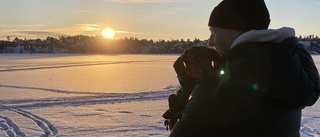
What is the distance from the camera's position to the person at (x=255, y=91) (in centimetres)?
105

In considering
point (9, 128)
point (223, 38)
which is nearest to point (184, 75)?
point (223, 38)

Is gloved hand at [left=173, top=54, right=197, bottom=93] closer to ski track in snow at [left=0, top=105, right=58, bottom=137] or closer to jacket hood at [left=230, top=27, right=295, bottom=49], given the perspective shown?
jacket hood at [left=230, top=27, right=295, bottom=49]

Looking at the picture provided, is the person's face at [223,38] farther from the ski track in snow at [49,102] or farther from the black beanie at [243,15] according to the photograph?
the ski track in snow at [49,102]

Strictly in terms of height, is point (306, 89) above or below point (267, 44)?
below

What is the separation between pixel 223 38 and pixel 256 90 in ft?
0.77

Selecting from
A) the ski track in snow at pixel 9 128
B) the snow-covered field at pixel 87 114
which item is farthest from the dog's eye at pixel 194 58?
the ski track in snow at pixel 9 128

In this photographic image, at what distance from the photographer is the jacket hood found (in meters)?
1.10

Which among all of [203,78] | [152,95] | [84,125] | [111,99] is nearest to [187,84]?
[203,78]

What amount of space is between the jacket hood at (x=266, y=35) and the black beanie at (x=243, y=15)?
77mm

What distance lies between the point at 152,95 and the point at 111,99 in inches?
55.7

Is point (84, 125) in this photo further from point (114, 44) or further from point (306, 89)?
point (114, 44)

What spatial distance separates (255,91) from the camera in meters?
1.07

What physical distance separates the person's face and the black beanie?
0.02 m

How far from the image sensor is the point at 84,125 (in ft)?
22.0
